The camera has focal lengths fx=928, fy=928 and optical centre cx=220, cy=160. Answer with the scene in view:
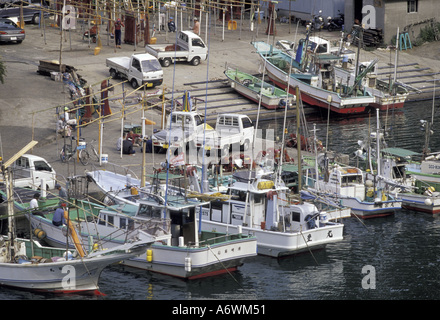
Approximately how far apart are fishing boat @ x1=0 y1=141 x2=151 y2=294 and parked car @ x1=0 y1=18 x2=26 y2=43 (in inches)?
1295

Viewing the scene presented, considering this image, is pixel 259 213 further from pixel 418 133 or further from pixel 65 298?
pixel 418 133

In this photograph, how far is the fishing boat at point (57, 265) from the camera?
98.7ft

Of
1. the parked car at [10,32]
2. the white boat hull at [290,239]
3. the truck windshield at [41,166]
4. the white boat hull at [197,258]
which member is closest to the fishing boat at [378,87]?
the parked car at [10,32]

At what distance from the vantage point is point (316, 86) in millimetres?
57312

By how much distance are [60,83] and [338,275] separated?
27592mm

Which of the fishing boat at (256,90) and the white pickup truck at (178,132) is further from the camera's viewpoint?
the fishing boat at (256,90)

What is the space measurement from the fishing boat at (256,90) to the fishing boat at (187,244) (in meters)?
22.4

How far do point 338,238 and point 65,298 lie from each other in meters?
10.6

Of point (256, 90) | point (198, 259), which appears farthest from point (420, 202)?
point (256, 90)

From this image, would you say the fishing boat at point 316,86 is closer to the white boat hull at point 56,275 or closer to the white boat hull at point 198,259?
the white boat hull at point 198,259

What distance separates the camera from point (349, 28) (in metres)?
68.7

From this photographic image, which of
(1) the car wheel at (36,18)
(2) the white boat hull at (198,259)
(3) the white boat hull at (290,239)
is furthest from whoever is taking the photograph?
(1) the car wheel at (36,18)
